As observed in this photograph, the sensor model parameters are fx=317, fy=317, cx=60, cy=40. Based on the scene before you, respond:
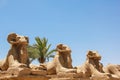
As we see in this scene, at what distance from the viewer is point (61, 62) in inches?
618

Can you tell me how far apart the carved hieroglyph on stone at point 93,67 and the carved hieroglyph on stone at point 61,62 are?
125 cm

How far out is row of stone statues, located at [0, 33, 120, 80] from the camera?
14062 millimetres

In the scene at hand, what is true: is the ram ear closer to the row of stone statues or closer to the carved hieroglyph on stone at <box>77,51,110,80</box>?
the row of stone statues

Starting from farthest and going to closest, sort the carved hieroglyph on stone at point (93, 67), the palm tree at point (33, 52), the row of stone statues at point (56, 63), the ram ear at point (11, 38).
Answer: the palm tree at point (33, 52), the carved hieroglyph on stone at point (93, 67), the ram ear at point (11, 38), the row of stone statues at point (56, 63)

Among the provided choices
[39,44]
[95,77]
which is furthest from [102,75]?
[39,44]

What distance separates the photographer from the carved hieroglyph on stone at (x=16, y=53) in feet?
46.2

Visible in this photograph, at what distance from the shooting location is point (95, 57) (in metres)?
18.0

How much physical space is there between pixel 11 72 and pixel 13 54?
1.12 metres

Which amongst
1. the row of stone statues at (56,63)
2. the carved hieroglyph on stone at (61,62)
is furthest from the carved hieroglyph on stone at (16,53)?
the carved hieroglyph on stone at (61,62)

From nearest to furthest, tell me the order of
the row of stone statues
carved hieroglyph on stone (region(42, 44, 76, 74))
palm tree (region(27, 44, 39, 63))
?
the row of stone statues
carved hieroglyph on stone (region(42, 44, 76, 74))
palm tree (region(27, 44, 39, 63))

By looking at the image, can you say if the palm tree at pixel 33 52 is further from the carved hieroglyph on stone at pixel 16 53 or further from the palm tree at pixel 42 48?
the carved hieroglyph on stone at pixel 16 53

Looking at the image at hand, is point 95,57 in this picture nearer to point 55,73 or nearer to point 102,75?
point 102,75

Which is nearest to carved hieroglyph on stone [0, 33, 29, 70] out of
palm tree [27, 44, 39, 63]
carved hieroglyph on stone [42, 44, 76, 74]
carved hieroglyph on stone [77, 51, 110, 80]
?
carved hieroglyph on stone [42, 44, 76, 74]

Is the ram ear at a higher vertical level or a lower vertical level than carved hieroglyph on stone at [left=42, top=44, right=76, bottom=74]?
higher
